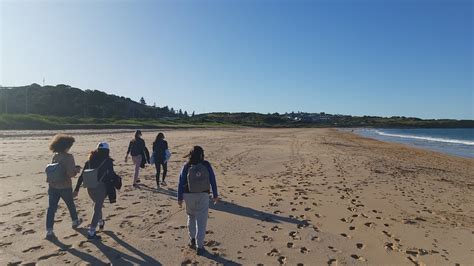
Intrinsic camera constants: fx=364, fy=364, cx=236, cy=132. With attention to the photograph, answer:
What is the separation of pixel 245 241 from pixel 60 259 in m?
3.02

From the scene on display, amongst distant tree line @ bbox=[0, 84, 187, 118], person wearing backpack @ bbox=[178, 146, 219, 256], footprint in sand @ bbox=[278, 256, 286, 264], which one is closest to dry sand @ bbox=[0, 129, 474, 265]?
footprint in sand @ bbox=[278, 256, 286, 264]

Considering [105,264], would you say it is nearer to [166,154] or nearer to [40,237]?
[40,237]

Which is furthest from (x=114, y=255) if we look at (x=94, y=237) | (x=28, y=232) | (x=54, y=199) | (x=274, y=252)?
(x=274, y=252)

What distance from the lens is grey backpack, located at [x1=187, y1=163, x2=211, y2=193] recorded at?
5914 mm

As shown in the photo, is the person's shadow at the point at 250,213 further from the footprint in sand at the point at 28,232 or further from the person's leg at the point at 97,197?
the footprint in sand at the point at 28,232

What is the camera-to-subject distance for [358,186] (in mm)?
12383

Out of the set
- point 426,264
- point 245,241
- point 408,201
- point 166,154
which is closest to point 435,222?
point 408,201

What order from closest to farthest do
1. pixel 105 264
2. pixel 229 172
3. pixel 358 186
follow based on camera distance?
pixel 105 264
pixel 358 186
pixel 229 172

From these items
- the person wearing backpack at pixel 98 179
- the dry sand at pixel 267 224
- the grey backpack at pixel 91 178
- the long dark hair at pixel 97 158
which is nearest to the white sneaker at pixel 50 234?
the dry sand at pixel 267 224

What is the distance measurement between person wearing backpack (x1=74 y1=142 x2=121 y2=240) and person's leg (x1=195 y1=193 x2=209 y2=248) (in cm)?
180

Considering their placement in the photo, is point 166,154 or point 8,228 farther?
point 166,154

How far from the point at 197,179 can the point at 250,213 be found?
9.64 feet

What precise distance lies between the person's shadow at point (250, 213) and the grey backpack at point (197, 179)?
8.18ft

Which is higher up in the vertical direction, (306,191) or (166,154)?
(166,154)
